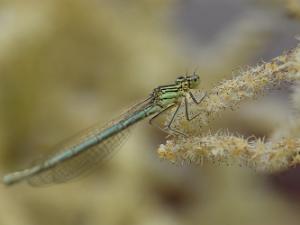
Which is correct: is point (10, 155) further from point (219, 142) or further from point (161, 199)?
point (219, 142)

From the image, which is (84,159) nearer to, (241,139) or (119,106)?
(119,106)

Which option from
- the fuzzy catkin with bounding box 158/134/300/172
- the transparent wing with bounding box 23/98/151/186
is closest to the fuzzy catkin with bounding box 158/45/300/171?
the fuzzy catkin with bounding box 158/134/300/172

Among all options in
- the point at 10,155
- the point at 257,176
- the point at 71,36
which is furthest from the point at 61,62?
the point at 257,176

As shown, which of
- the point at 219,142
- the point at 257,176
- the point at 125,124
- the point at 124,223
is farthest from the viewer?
the point at 257,176

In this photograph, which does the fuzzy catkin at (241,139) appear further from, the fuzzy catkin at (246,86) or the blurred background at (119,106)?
the blurred background at (119,106)

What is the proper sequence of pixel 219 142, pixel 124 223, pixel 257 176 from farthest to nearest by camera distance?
pixel 257 176 → pixel 124 223 → pixel 219 142

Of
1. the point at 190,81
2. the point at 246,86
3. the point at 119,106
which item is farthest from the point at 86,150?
the point at 246,86
